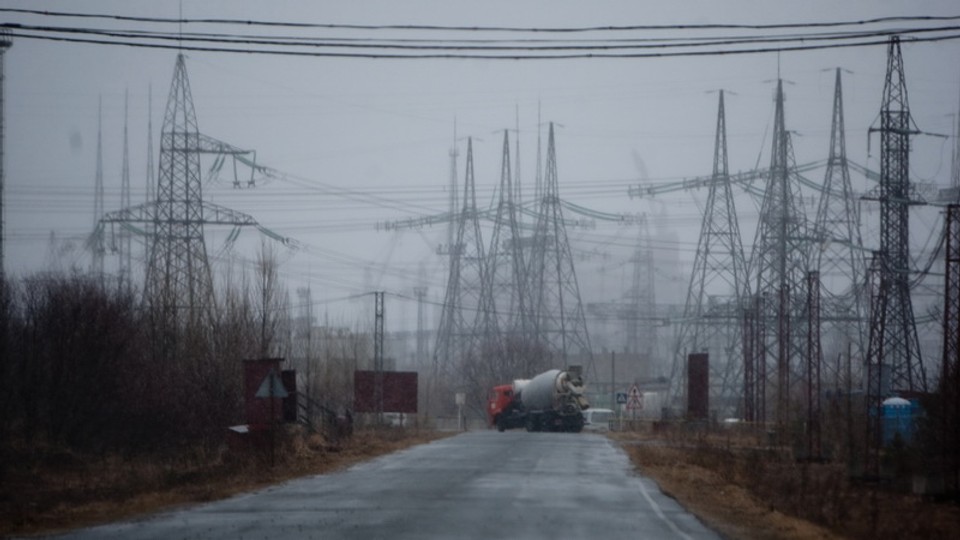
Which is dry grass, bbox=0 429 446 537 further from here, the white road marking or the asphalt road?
the white road marking

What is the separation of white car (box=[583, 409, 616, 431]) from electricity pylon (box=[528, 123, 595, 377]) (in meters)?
4.29

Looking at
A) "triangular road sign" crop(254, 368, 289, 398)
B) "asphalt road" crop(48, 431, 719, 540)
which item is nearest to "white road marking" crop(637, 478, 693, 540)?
"asphalt road" crop(48, 431, 719, 540)

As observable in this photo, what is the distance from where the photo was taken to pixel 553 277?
9225 cm

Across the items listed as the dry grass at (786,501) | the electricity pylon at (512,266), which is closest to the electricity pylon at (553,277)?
the electricity pylon at (512,266)

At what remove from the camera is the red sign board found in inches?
2486

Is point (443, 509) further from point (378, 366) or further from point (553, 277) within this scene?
point (553, 277)

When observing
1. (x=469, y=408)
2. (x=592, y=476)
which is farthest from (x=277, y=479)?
(x=469, y=408)

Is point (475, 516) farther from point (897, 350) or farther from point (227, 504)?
point (897, 350)

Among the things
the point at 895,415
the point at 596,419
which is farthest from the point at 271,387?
the point at 596,419

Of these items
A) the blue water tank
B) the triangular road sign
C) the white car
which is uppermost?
the triangular road sign

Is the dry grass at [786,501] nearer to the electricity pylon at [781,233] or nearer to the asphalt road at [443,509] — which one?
the asphalt road at [443,509]

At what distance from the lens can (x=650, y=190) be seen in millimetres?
100812

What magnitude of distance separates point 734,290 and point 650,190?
2605 centimetres

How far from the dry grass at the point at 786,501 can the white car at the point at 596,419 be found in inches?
1585
